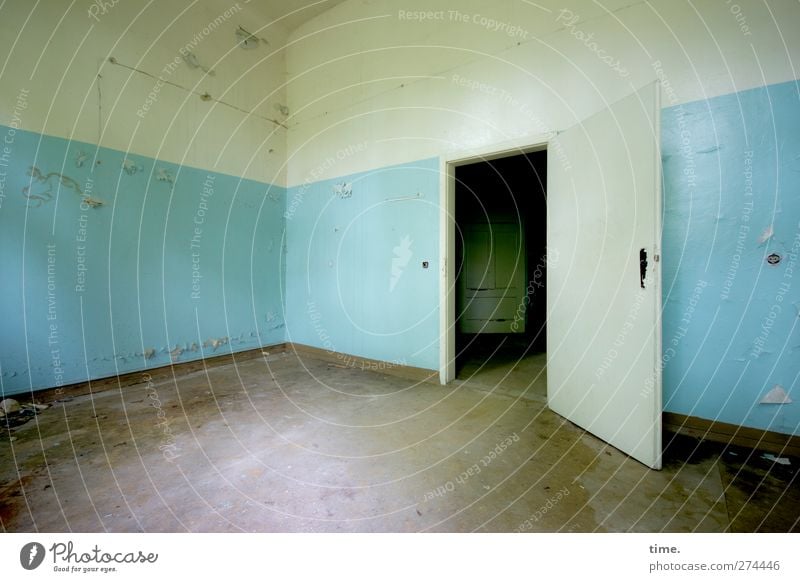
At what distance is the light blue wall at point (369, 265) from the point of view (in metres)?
2.92

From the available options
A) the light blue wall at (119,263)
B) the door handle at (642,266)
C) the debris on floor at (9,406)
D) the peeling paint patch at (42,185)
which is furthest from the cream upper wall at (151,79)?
the door handle at (642,266)

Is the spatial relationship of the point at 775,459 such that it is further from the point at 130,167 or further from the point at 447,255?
the point at 130,167

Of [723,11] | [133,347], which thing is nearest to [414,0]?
[723,11]

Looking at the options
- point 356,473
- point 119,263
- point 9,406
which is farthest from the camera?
point 119,263

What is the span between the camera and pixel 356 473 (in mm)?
1554

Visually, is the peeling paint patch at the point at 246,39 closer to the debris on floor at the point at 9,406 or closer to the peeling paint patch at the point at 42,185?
the peeling paint patch at the point at 42,185

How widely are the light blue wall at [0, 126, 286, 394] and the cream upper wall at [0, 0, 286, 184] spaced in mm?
168

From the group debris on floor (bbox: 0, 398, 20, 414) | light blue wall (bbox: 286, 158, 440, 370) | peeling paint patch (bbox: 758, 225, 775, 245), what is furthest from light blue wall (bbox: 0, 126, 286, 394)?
peeling paint patch (bbox: 758, 225, 775, 245)

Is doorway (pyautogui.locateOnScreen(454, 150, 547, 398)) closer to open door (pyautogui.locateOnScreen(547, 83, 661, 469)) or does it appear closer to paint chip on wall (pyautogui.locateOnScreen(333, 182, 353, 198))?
paint chip on wall (pyautogui.locateOnScreen(333, 182, 353, 198))

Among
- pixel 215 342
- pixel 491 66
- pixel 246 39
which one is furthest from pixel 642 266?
pixel 246 39

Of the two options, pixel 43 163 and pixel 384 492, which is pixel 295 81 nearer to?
pixel 43 163

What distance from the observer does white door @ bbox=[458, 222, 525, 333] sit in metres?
5.02

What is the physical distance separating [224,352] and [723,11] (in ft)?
14.5

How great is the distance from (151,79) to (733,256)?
171 inches
